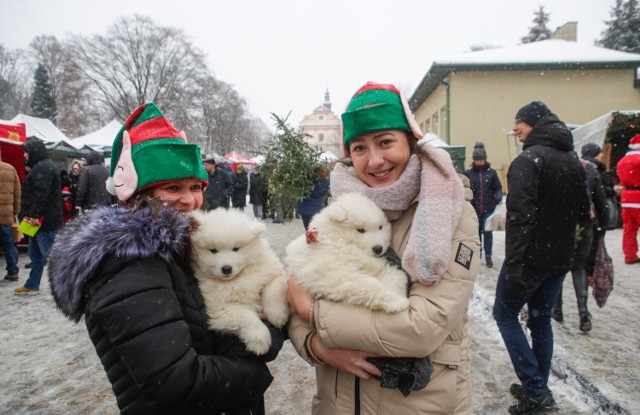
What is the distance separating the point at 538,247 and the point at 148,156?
123 inches

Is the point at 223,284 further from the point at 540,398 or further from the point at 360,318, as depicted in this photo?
the point at 540,398

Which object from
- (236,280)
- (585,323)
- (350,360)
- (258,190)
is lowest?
(585,323)

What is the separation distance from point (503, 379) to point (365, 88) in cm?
348

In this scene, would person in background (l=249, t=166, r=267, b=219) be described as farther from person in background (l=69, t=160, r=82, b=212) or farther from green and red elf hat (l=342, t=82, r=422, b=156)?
green and red elf hat (l=342, t=82, r=422, b=156)

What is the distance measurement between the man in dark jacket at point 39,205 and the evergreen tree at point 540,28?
53562 millimetres

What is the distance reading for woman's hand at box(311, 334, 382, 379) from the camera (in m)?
1.53

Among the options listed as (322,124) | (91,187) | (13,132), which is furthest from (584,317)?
(322,124)

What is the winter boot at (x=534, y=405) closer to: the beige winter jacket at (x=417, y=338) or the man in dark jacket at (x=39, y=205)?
the beige winter jacket at (x=417, y=338)

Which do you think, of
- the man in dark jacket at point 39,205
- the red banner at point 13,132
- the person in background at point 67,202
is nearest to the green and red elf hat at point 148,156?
the man in dark jacket at point 39,205

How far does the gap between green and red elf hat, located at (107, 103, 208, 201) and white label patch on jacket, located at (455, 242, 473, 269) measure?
4.14 ft

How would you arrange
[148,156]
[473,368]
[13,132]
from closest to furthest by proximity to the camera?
[148,156] → [473,368] → [13,132]

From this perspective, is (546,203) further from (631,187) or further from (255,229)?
(631,187)

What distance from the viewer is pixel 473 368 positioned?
4.07 m

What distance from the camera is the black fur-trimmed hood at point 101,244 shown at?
4.26 feet
